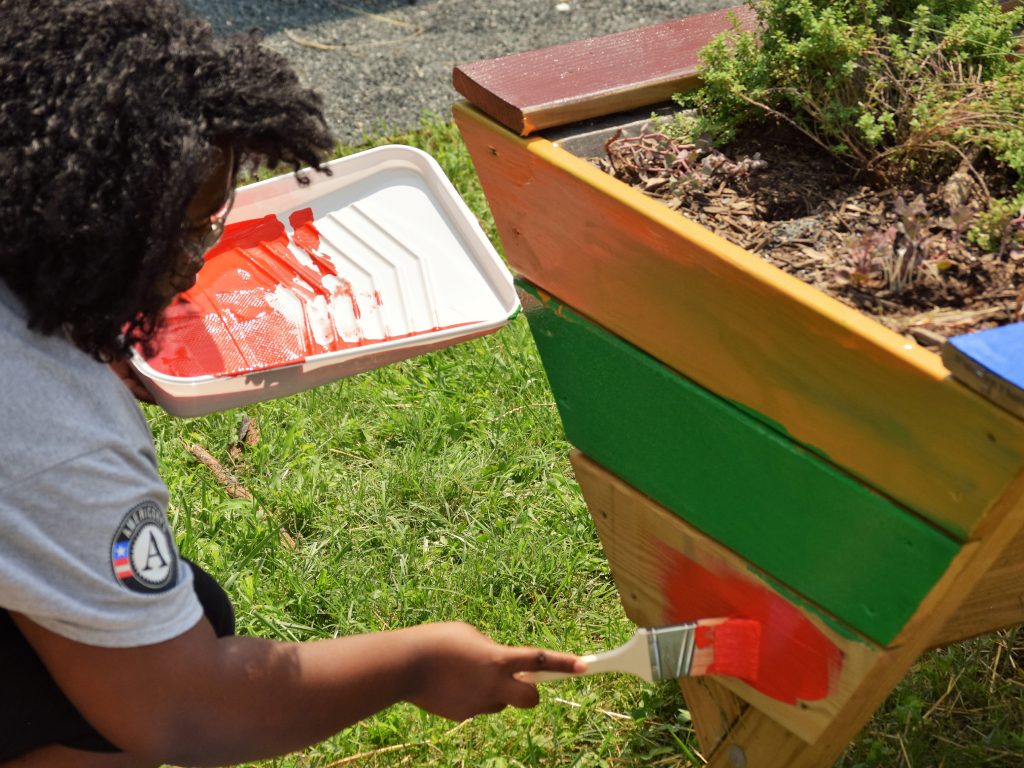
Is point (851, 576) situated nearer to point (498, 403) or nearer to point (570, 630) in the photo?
point (570, 630)

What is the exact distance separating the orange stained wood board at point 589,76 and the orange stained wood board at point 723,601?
52 cm

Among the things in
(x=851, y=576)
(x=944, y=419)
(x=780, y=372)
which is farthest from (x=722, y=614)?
(x=944, y=419)

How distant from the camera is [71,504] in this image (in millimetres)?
1105

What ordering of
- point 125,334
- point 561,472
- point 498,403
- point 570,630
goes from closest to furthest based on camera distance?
point 125,334
point 570,630
point 561,472
point 498,403

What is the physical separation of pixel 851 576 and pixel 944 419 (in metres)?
0.28

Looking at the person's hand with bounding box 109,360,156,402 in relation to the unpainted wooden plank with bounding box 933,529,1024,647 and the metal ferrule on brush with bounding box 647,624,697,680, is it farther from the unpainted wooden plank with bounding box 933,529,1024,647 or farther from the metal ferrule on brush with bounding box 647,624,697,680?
the unpainted wooden plank with bounding box 933,529,1024,647

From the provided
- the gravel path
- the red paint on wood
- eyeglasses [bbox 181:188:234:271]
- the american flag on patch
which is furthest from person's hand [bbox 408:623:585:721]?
the gravel path

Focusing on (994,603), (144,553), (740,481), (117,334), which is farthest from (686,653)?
(117,334)

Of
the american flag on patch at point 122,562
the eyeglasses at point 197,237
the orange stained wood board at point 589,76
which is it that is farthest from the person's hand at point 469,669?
the orange stained wood board at point 589,76

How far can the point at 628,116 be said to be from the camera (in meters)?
1.66

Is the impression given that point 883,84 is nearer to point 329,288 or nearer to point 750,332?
point 750,332

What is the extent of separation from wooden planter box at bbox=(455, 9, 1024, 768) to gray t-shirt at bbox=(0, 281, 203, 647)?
627 millimetres

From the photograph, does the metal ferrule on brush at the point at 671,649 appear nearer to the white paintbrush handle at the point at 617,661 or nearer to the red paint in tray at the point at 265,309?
the white paintbrush handle at the point at 617,661

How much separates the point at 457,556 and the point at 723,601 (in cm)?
79
